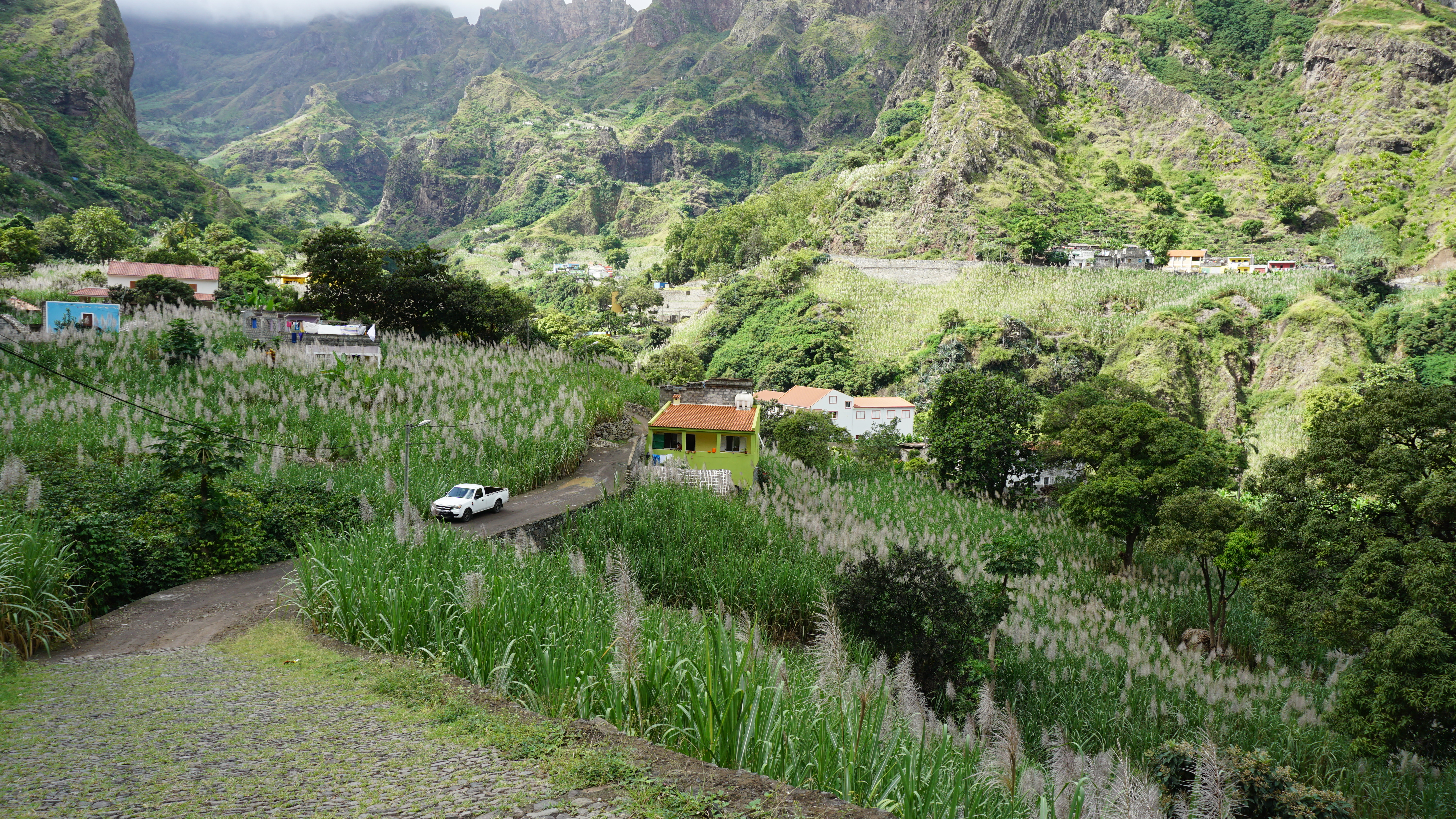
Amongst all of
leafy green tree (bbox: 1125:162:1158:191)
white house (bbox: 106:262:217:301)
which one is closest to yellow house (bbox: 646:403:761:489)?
white house (bbox: 106:262:217:301)

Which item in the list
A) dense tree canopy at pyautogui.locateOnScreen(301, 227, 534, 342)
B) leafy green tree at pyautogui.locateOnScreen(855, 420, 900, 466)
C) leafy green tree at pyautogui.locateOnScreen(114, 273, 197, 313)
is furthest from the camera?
leafy green tree at pyautogui.locateOnScreen(855, 420, 900, 466)

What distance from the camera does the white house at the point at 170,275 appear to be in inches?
1483

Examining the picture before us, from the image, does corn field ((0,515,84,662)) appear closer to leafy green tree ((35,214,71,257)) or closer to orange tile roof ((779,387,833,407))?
orange tile roof ((779,387,833,407))

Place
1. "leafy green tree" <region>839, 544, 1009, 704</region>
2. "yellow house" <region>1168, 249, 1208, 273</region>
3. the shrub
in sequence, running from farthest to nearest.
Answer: "yellow house" <region>1168, 249, 1208, 273</region>, "leafy green tree" <region>839, 544, 1009, 704</region>, the shrub

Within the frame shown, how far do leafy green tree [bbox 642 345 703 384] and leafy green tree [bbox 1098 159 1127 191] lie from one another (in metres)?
72.2

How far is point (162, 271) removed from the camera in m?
38.8

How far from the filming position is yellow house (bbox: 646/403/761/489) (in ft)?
64.3

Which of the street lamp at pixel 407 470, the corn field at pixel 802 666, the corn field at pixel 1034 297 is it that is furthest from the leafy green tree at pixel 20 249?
the corn field at pixel 1034 297

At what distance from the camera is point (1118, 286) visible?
75.8m

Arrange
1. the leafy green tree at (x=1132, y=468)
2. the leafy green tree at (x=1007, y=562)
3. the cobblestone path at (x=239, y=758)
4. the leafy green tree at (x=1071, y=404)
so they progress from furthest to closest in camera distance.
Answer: the leafy green tree at (x=1071, y=404) < the leafy green tree at (x=1132, y=468) < the leafy green tree at (x=1007, y=562) < the cobblestone path at (x=239, y=758)

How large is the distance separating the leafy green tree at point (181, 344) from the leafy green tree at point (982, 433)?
86.8 ft

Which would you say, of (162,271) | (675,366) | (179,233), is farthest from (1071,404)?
(179,233)

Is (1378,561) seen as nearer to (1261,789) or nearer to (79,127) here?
(1261,789)

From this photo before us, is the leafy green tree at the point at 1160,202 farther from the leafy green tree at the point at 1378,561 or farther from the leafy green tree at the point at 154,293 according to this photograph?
the leafy green tree at the point at 154,293
